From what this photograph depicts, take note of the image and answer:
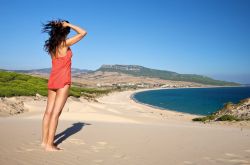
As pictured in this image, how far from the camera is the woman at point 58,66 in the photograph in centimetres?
640

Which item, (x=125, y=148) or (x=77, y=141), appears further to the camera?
(x=77, y=141)

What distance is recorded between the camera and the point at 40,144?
22.1ft

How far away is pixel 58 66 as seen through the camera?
6.41m

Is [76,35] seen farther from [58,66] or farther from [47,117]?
[47,117]

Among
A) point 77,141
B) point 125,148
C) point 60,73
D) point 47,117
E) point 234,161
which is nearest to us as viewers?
point 234,161

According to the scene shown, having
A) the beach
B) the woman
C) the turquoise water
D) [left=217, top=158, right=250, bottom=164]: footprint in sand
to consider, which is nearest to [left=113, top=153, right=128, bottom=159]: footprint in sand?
the beach

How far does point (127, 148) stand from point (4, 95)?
18506 millimetres

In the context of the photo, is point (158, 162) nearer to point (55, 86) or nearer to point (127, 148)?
point (127, 148)

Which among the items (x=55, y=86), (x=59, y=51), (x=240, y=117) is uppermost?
(x=59, y=51)

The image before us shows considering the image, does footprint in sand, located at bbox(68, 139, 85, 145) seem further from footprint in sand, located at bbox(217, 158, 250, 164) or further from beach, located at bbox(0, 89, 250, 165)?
footprint in sand, located at bbox(217, 158, 250, 164)

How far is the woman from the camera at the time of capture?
640cm

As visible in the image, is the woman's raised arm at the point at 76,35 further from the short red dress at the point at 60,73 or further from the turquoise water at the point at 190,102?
the turquoise water at the point at 190,102

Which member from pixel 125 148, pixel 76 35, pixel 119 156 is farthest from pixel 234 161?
pixel 76 35

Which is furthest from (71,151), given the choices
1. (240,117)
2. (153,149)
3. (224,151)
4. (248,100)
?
(248,100)
